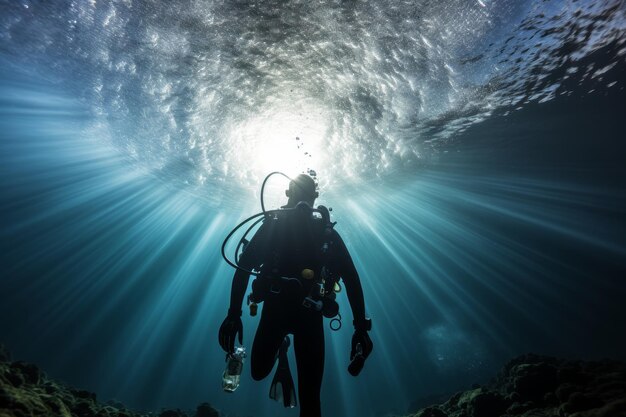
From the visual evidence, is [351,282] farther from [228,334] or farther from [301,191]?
[228,334]

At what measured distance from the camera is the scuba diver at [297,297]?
3434mm

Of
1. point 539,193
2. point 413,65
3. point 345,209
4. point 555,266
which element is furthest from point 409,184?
point 555,266

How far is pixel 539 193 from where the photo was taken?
811 inches

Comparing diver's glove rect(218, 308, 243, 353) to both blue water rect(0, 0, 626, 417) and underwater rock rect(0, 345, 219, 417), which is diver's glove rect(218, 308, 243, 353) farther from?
blue water rect(0, 0, 626, 417)

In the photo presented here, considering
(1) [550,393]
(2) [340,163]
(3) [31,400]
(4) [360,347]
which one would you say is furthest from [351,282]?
(2) [340,163]

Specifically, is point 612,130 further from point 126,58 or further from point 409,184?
point 126,58

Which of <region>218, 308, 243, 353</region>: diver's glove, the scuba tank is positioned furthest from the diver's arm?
<region>218, 308, 243, 353</region>: diver's glove

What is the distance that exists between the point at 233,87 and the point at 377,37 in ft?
17.9

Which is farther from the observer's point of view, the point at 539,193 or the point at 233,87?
the point at 539,193

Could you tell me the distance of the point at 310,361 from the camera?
3416 mm

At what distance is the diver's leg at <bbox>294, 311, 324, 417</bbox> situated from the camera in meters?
3.29

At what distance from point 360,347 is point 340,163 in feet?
A: 47.3

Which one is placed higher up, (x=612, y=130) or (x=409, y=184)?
(x=409, y=184)

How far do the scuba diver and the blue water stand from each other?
655 cm
